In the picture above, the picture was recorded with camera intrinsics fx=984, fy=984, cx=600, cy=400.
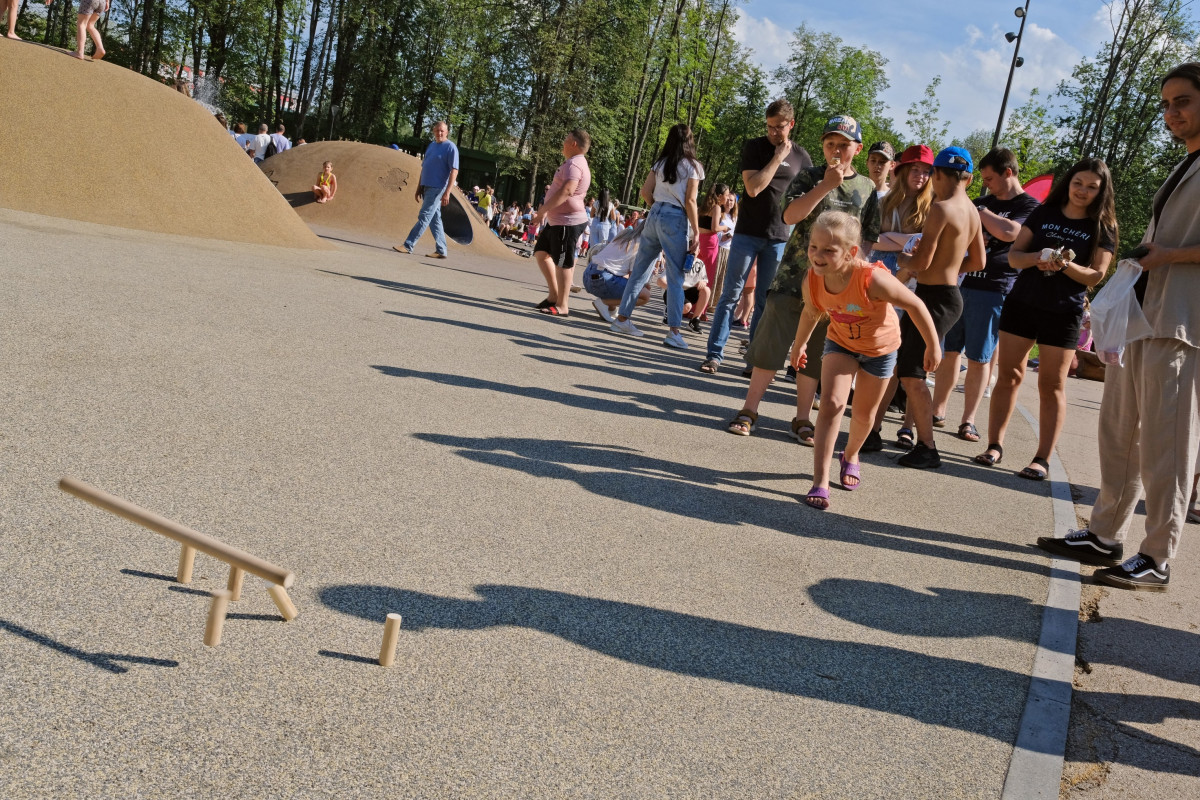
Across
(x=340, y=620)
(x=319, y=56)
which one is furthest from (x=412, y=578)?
(x=319, y=56)

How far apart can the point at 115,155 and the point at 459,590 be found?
1122cm

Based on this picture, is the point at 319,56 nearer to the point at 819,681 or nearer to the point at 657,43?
the point at 657,43

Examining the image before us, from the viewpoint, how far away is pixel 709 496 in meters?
5.21

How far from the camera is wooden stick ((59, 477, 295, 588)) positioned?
2.39 meters

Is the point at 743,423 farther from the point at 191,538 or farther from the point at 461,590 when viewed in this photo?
the point at 191,538

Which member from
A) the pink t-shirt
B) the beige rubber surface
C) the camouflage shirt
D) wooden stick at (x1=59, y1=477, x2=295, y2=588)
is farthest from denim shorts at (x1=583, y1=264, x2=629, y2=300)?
wooden stick at (x1=59, y1=477, x2=295, y2=588)

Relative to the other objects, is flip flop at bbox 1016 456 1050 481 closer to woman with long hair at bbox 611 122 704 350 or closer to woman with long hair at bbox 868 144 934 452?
woman with long hair at bbox 868 144 934 452

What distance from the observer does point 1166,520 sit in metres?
4.66

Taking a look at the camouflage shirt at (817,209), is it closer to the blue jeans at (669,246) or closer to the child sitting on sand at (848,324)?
the child sitting on sand at (848,324)

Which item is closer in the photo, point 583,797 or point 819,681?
point 583,797

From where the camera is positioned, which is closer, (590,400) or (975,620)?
(975,620)

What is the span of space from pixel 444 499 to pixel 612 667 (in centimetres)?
151

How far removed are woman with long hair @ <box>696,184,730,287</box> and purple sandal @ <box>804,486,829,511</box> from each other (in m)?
7.91

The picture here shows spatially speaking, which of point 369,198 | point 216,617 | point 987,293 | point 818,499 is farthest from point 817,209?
point 369,198
